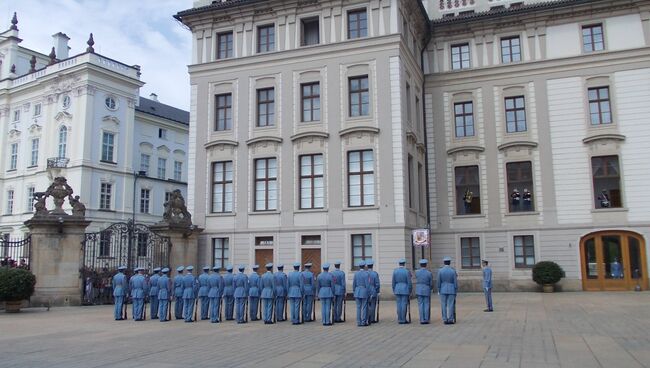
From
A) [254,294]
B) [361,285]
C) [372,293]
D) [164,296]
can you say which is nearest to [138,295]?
[164,296]

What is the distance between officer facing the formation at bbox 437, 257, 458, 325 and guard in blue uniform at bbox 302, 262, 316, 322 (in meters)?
3.69

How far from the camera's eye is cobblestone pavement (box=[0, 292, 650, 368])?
33.3 ft

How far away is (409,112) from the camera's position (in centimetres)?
2888

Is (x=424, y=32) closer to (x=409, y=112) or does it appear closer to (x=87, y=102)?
(x=409, y=112)

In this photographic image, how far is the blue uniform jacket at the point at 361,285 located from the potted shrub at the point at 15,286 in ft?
37.0

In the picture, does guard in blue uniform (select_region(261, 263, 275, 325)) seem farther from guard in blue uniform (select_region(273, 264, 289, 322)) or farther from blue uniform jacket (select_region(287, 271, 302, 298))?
blue uniform jacket (select_region(287, 271, 302, 298))

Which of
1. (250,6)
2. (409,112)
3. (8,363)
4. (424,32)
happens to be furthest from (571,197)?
(8,363)

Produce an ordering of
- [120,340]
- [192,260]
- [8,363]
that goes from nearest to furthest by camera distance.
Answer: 1. [8,363]
2. [120,340]
3. [192,260]

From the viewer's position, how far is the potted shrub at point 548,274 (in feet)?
90.7

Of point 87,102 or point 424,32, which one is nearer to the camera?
point 424,32

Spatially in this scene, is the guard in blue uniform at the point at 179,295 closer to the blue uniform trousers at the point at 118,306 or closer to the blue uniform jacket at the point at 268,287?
the blue uniform trousers at the point at 118,306

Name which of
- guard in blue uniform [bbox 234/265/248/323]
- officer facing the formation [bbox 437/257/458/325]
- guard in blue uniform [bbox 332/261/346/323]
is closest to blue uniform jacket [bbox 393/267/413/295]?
officer facing the formation [bbox 437/257/458/325]

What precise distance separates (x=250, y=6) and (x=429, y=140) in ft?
37.8

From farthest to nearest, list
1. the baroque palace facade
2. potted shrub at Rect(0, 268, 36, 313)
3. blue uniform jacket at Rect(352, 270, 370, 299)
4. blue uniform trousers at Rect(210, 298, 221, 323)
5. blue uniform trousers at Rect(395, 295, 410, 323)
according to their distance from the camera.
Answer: the baroque palace facade
potted shrub at Rect(0, 268, 36, 313)
blue uniform trousers at Rect(210, 298, 221, 323)
blue uniform trousers at Rect(395, 295, 410, 323)
blue uniform jacket at Rect(352, 270, 370, 299)
